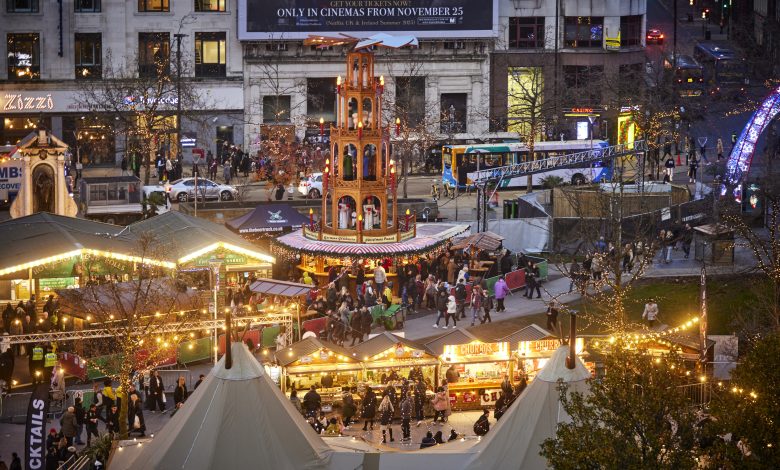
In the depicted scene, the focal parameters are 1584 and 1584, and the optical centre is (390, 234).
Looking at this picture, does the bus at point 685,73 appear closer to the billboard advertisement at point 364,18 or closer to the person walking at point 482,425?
the billboard advertisement at point 364,18

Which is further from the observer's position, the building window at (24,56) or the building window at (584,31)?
the building window at (584,31)

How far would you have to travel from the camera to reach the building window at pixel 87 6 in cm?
7756

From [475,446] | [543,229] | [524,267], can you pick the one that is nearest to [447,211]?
[543,229]

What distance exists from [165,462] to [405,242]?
23.0 meters

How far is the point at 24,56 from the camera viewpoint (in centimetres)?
7681

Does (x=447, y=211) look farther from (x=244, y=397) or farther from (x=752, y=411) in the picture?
(x=752, y=411)

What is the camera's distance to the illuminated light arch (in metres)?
54.2

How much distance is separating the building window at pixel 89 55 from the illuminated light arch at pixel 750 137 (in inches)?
1356

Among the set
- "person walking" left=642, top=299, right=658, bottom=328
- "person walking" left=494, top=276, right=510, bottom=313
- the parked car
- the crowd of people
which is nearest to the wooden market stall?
the crowd of people

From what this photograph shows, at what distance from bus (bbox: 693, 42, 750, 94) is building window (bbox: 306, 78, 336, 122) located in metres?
20.0

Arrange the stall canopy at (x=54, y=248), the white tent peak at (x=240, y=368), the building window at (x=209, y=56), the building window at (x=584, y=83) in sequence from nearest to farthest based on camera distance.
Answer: the white tent peak at (x=240, y=368) → the stall canopy at (x=54, y=248) → the building window at (x=584, y=83) → the building window at (x=209, y=56)

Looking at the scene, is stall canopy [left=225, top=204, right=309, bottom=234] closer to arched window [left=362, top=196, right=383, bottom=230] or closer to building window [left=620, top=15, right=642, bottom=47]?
arched window [left=362, top=196, right=383, bottom=230]

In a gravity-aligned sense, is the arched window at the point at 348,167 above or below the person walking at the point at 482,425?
above

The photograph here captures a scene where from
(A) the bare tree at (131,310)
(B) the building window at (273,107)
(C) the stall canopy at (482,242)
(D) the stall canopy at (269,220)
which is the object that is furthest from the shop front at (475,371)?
(B) the building window at (273,107)
